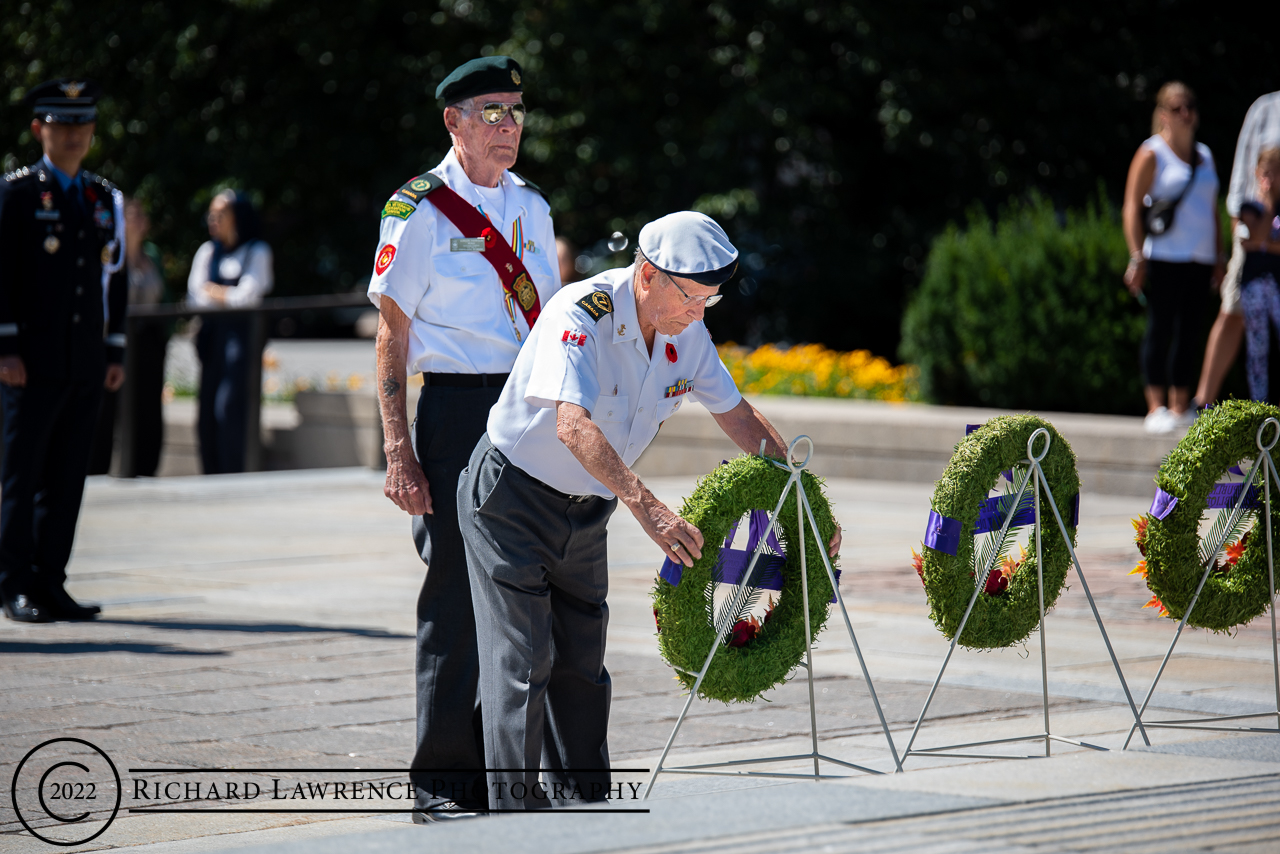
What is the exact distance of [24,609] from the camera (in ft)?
23.1

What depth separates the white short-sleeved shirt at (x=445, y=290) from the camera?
447 cm

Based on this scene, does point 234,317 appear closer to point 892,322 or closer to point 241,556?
point 241,556

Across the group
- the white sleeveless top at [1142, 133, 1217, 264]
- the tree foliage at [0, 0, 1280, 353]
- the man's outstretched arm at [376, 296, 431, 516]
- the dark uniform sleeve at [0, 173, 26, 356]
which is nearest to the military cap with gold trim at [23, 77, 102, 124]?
the dark uniform sleeve at [0, 173, 26, 356]

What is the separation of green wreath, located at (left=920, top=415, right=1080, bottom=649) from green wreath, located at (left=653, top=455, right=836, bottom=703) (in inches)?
16.4

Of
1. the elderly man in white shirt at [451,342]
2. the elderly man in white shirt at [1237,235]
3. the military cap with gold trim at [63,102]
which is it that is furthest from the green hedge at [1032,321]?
the elderly man in white shirt at [451,342]

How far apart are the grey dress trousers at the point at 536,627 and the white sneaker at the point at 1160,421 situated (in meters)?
7.16

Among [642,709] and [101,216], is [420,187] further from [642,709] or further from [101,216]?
[101,216]

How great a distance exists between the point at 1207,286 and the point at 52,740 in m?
8.14

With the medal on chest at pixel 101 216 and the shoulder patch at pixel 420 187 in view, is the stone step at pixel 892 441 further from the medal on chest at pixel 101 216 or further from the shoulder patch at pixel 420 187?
the shoulder patch at pixel 420 187

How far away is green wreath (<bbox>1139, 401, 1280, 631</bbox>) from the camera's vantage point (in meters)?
4.89

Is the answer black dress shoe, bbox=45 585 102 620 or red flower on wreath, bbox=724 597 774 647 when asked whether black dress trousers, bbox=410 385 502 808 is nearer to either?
red flower on wreath, bbox=724 597 774 647

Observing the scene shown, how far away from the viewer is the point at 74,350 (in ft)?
23.9

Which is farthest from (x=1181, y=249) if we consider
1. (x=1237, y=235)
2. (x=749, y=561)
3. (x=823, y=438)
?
(x=749, y=561)

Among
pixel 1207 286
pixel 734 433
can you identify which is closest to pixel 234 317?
pixel 1207 286
